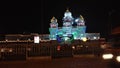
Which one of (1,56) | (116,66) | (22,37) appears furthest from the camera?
(22,37)

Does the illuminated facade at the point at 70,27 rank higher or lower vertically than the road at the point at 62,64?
higher

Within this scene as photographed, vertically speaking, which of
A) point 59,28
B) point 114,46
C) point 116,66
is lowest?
point 116,66

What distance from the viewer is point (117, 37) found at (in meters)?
15.7

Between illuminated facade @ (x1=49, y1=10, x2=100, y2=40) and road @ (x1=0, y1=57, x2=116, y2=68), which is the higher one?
illuminated facade @ (x1=49, y1=10, x2=100, y2=40)

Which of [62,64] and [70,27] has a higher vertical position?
[70,27]

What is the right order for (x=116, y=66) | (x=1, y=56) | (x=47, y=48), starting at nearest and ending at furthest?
(x=116, y=66), (x=1, y=56), (x=47, y=48)

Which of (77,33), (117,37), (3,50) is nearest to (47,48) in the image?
(3,50)

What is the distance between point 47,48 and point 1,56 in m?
5.07

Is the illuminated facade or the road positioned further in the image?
the illuminated facade

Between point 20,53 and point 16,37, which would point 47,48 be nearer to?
point 20,53

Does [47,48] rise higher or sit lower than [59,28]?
lower

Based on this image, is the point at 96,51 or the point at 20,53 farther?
the point at 96,51

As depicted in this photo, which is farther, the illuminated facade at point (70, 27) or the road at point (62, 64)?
the illuminated facade at point (70, 27)

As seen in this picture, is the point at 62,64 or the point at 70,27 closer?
the point at 62,64
